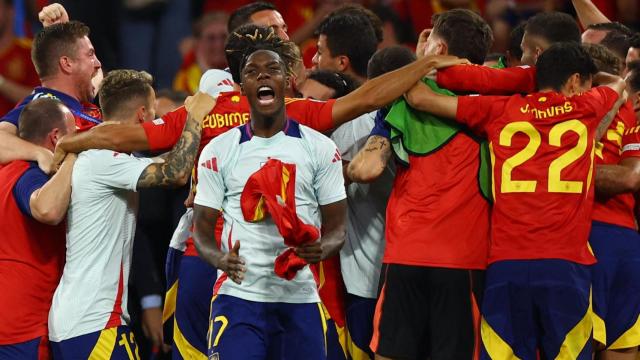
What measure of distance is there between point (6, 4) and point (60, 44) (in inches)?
138

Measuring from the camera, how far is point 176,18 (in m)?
11.4

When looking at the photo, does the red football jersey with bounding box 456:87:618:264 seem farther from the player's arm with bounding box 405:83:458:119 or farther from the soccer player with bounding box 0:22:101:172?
the soccer player with bounding box 0:22:101:172

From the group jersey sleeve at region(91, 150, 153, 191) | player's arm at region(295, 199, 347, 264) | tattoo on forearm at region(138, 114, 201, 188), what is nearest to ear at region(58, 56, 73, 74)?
jersey sleeve at region(91, 150, 153, 191)

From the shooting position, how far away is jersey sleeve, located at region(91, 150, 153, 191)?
6262 mm

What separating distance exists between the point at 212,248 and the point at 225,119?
1026mm

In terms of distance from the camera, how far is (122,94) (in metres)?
6.56

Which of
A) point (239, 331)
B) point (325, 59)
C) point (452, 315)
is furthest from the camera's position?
point (325, 59)

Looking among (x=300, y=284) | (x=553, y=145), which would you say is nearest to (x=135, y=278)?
(x=300, y=284)

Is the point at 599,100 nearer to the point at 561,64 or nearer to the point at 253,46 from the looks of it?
the point at 561,64

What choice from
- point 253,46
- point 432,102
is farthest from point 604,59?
point 253,46

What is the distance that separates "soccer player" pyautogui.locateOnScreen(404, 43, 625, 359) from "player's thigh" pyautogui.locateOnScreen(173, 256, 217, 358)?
1.55 m

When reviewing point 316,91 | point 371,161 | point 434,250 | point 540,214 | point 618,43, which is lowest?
point 434,250

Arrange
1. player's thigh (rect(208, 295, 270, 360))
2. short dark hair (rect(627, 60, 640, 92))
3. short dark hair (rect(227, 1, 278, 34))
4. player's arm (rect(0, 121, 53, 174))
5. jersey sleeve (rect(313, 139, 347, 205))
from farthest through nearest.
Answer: short dark hair (rect(227, 1, 278, 34)), short dark hair (rect(627, 60, 640, 92)), player's arm (rect(0, 121, 53, 174)), jersey sleeve (rect(313, 139, 347, 205)), player's thigh (rect(208, 295, 270, 360))

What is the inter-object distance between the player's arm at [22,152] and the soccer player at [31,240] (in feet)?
0.12
